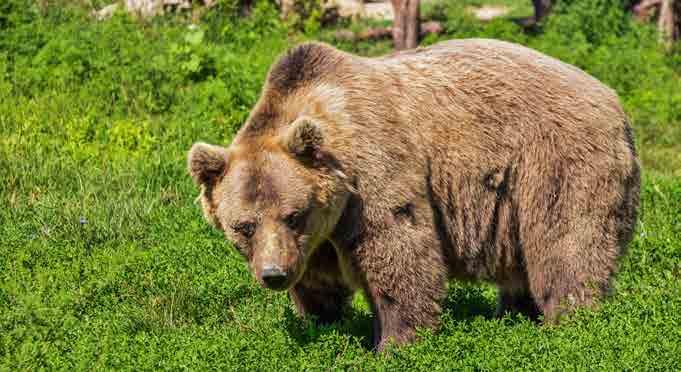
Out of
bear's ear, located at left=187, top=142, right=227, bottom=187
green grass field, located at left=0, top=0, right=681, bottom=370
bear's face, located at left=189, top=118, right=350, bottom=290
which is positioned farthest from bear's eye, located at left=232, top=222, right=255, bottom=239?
green grass field, located at left=0, top=0, right=681, bottom=370

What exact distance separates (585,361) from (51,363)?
2.87 metres

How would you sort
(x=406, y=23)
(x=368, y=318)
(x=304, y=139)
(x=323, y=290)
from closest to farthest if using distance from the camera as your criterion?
(x=304, y=139) → (x=323, y=290) → (x=368, y=318) → (x=406, y=23)

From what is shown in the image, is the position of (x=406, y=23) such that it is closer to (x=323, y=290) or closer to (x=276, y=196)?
(x=323, y=290)

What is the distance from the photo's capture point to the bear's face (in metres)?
5.33

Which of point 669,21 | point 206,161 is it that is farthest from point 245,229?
point 669,21

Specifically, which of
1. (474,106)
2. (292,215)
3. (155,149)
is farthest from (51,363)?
(155,149)

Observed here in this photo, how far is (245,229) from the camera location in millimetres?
5410

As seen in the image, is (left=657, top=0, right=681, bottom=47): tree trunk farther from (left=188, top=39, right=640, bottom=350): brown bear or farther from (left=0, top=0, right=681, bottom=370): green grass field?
(left=188, top=39, right=640, bottom=350): brown bear

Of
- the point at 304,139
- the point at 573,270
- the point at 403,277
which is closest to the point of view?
the point at 304,139

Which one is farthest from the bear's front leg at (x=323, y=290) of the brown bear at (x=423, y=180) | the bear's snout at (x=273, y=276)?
the bear's snout at (x=273, y=276)

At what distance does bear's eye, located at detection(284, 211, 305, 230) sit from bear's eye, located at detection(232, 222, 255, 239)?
0.18 meters

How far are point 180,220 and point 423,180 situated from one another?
2.83 m

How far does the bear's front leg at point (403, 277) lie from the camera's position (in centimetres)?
562

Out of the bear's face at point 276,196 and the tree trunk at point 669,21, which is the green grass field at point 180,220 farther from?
the bear's face at point 276,196
